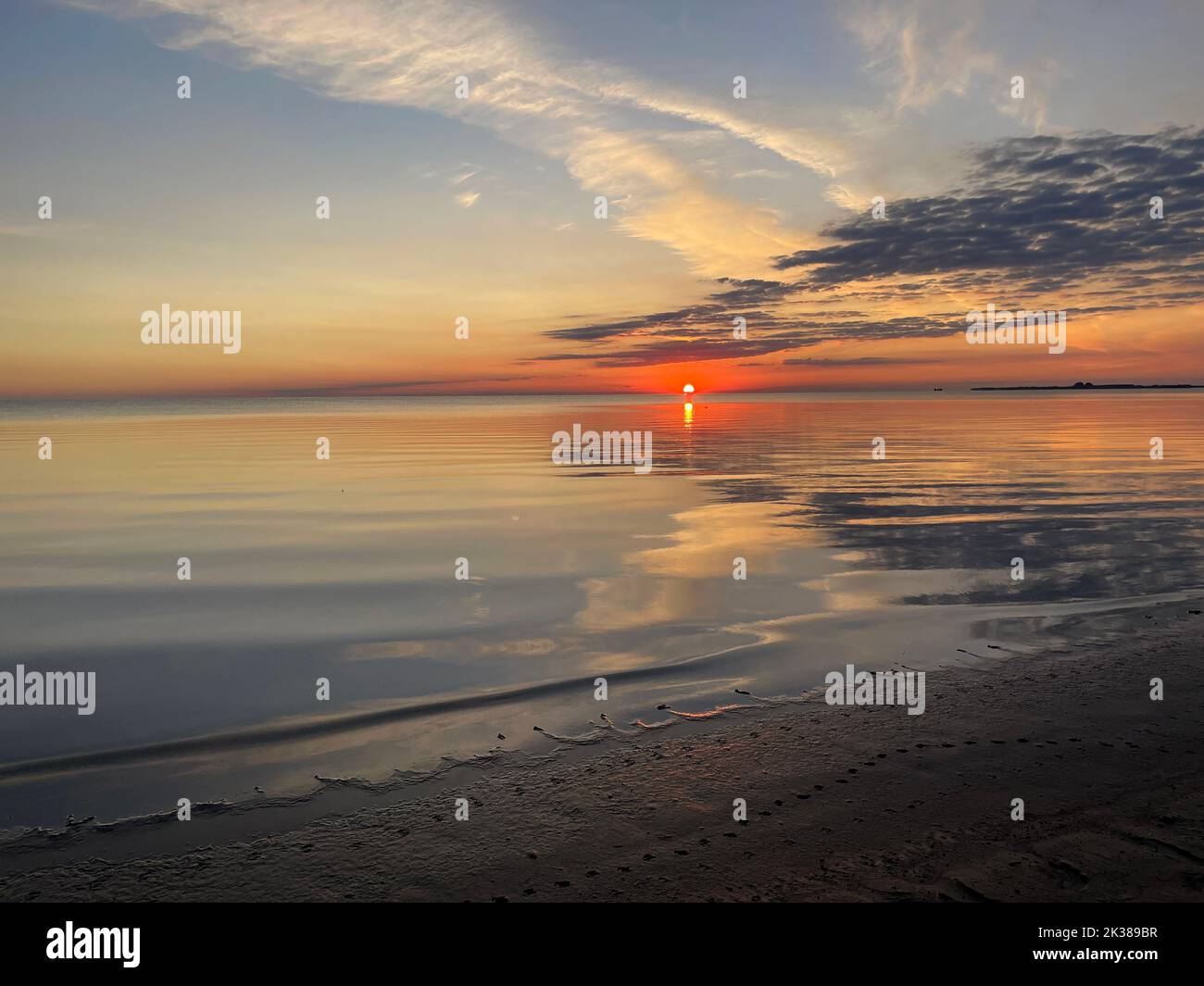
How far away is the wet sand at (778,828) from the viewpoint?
5.44 m

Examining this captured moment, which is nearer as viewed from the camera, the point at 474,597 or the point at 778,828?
the point at 778,828

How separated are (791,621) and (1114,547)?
31.3ft

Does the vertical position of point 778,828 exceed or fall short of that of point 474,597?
it falls short

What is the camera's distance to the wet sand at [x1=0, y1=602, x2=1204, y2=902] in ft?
17.9

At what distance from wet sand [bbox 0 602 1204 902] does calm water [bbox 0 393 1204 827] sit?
1.09 metres

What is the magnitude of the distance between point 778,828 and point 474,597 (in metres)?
9.32

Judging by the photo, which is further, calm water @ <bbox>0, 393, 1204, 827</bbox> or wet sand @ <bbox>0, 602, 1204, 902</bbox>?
calm water @ <bbox>0, 393, 1204, 827</bbox>

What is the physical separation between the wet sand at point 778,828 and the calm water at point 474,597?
1093mm

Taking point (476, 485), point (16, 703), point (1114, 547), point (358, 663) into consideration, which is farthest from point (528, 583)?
point (476, 485)

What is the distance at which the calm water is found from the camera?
8.74 metres

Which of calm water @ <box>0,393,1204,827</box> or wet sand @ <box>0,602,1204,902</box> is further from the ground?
calm water @ <box>0,393,1204,827</box>

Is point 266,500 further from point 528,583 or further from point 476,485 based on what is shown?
point 528,583

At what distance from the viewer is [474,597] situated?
579 inches

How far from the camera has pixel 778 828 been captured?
20.3 ft
